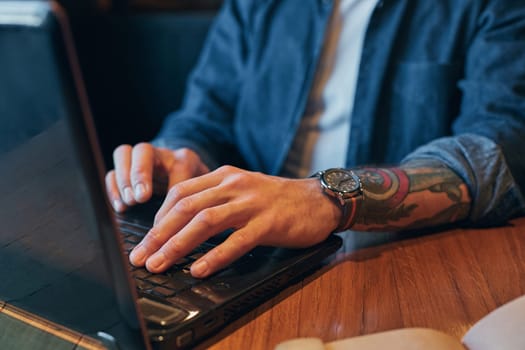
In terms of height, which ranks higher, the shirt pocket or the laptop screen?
the laptop screen

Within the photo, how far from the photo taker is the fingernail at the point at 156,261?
2.01ft

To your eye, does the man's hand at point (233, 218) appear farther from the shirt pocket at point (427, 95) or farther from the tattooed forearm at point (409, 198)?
the shirt pocket at point (427, 95)

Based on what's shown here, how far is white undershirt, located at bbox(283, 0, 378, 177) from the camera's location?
1.17m

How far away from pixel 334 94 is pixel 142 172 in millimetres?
522

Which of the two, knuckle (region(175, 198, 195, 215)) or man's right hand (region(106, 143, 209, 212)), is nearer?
knuckle (region(175, 198, 195, 215))

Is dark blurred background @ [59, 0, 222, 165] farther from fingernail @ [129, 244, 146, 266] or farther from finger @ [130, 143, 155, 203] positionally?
fingernail @ [129, 244, 146, 266]

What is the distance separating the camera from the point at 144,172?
832 millimetres

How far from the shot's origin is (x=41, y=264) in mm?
505

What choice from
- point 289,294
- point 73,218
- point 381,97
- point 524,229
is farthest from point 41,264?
point 381,97

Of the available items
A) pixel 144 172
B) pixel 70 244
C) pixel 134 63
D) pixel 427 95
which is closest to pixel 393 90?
pixel 427 95

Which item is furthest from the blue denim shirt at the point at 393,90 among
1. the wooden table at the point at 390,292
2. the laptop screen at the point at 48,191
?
→ the laptop screen at the point at 48,191

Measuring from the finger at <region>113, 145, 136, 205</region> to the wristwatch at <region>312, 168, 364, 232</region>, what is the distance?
281 millimetres

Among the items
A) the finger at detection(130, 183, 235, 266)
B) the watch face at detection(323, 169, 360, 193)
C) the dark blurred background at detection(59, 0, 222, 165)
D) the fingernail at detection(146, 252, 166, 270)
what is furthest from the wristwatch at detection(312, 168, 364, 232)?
the dark blurred background at detection(59, 0, 222, 165)

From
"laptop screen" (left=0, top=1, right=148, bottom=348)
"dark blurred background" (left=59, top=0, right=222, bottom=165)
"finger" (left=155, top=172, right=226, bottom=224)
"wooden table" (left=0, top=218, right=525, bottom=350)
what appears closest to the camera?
"laptop screen" (left=0, top=1, right=148, bottom=348)
